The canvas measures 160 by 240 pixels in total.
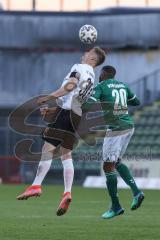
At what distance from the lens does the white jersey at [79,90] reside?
1232cm

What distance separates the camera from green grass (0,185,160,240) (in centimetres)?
1067

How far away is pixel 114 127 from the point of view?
13.2 meters

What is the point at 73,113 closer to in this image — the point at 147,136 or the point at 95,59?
the point at 95,59

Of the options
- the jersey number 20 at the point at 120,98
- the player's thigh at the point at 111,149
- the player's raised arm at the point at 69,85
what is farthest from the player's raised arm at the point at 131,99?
the player's raised arm at the point at 69,85

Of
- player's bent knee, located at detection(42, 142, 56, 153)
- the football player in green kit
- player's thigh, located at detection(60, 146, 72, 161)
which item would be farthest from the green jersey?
player's bent knee, located at detection(42, 142, 56, 153)

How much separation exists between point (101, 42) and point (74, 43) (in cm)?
104

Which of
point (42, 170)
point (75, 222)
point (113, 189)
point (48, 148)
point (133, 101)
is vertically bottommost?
point (75, 222)

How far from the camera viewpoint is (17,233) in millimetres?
10836

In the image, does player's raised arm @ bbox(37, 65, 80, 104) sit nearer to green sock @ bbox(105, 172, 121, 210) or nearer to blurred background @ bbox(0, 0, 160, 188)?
green sock @ bbox(105, 172, 121, 210)

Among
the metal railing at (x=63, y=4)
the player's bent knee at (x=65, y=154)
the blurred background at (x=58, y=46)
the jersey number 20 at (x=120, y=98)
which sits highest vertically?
the jersey number 20 at (x=120, y=98)

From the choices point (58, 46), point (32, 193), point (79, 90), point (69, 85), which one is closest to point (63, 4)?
point (58, 46)

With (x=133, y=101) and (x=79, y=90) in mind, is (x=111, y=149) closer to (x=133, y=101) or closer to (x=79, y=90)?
(x=133, y=101)

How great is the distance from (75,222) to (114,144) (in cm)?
134

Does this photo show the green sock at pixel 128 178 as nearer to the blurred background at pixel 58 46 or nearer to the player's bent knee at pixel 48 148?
the player's bent knee at pixel 48 148
